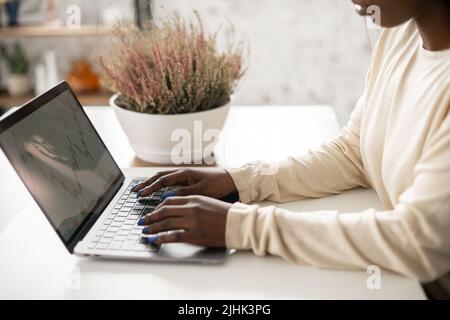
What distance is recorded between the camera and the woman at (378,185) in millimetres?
788

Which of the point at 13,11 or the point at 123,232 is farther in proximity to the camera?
the point at 13,11

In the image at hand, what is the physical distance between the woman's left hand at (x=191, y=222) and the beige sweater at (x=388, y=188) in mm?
20

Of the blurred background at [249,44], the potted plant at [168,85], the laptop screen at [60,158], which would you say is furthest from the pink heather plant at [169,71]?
the blurred background at [249,44]

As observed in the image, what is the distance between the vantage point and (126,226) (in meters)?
0.95

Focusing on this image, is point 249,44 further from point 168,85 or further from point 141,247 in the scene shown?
point 141,247

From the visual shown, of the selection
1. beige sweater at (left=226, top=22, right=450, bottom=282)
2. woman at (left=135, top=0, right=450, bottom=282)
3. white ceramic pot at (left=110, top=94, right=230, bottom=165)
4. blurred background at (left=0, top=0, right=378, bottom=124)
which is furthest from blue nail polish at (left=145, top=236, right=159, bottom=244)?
blurred background at (left=0, top=0, right=378, bottom=124)

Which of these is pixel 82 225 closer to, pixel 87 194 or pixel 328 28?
pixel 87 194

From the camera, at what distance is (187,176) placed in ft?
3.49

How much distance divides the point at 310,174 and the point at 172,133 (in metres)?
0.35

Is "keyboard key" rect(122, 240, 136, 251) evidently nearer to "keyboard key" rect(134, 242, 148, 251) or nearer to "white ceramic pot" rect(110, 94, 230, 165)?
"keyboard key" rect(134, 242, 148, 251)

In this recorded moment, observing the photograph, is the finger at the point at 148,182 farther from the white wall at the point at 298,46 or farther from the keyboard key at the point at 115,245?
the white wall at the point at 298,46

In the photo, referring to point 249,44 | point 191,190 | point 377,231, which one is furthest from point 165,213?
point 249,44

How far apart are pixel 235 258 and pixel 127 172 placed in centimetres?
44
